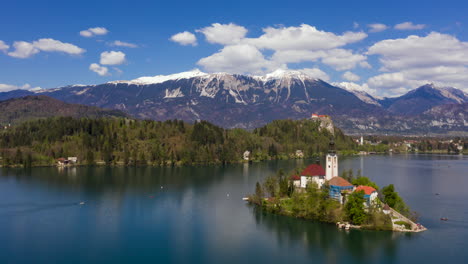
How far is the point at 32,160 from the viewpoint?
120375 millimetres

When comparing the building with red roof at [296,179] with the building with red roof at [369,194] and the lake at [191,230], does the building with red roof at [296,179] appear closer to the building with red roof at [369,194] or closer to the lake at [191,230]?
the lake at [191,230]

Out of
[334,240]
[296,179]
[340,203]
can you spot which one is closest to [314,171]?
[296,179]

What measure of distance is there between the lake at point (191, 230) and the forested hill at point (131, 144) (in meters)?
45.4

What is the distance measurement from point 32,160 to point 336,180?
3825 inches

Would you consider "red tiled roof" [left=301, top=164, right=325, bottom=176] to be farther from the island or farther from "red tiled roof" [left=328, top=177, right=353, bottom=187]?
"red tiled roof" [left=328, top=177, right=353, bottom=187]

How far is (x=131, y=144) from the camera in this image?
436ft

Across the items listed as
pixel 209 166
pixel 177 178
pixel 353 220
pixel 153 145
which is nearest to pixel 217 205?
pixel 353 220

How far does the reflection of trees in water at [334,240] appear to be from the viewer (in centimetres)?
4116

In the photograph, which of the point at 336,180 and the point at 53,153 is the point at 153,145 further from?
the point at 336,180

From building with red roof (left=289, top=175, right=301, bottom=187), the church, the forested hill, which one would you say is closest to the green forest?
the church

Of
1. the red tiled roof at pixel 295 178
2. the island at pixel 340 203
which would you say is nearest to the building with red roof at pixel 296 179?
the red tiled roof at pixel 295 178

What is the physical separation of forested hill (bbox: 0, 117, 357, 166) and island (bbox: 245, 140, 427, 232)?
69.9 metres

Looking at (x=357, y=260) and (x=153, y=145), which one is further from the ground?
(x=153, y=145)

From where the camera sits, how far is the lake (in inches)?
1612
